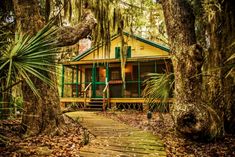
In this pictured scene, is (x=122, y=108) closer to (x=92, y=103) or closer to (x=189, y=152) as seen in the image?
(x=92, y=103)

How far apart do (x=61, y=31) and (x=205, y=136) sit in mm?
4062

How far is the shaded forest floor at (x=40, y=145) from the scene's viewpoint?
12.0 ft

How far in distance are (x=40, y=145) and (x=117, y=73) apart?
1115 cm

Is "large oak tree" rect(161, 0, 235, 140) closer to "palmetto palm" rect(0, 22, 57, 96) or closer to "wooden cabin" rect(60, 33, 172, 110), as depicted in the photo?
"palmetto palm" rect(0, 22, 57, 96)

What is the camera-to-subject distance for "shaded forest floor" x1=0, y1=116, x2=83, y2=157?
364cm

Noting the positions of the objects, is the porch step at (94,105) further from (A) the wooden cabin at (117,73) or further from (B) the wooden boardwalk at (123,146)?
(B) the wooden boardwalk at (123,146)

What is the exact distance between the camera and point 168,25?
5.24 metres

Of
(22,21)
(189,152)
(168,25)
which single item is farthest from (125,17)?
(189,152)

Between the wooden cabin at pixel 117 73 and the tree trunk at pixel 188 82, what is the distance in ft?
25.2

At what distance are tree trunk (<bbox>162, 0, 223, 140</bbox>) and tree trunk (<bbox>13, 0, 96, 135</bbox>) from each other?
8.02 ft

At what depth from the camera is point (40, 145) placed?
161 inches

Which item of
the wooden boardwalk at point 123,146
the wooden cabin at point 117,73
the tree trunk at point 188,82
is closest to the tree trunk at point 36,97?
the wooden boardwalk at point 123,146

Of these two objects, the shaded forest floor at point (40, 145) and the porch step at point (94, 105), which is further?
the porch step at point (94, 105)

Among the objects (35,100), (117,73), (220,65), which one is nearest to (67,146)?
(35,100)
